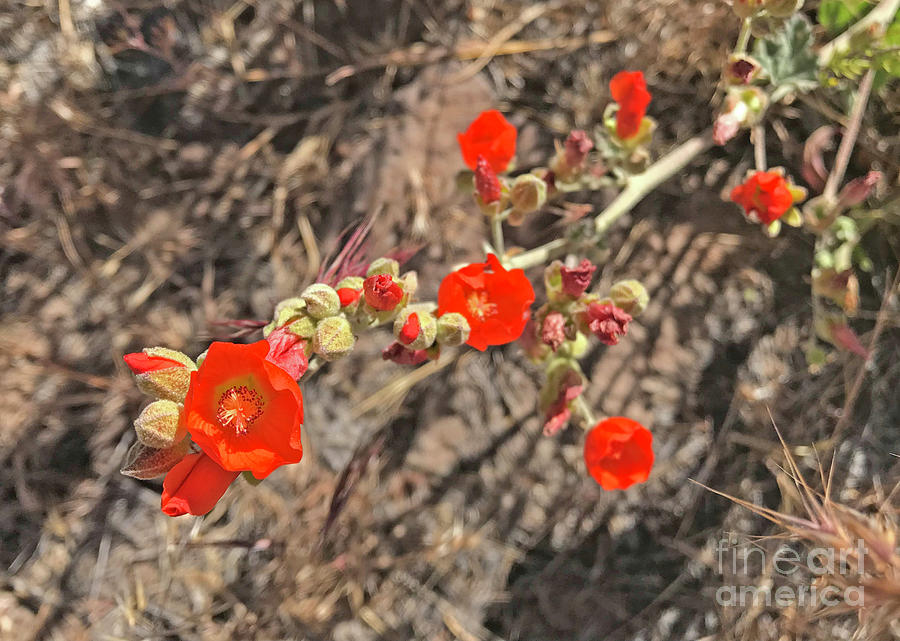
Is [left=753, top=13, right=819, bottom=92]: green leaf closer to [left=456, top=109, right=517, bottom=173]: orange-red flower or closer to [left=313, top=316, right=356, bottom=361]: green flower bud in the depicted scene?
[left=456, top=109, right=517, bottom=173]: orange-red flower

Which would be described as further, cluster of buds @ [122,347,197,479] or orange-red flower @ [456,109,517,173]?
orange-red flower @ [456,109,517,173]

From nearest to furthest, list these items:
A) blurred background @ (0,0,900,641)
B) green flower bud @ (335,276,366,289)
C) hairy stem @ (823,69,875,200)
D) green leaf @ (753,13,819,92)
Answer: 1. green flower bud @ (335,276,366,289)
2. green leaf @ (753,13,819,92)
3. hairy stem @ (823,69,875,200)
4. blurred background @ (0,0,900,641)

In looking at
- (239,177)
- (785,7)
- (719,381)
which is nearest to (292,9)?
(239,177)

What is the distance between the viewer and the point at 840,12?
6.37ft

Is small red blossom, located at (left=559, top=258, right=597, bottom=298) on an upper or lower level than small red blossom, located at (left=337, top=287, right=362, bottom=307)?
lower

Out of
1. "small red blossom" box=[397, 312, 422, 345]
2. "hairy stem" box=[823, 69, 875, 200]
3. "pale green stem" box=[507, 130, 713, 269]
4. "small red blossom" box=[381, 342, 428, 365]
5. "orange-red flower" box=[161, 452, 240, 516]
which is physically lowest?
"hairy stem" box=[823, 69, 875, 200]

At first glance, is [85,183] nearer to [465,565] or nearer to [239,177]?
[239,177]

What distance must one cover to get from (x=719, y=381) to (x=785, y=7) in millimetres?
1189

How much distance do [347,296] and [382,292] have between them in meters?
0.10

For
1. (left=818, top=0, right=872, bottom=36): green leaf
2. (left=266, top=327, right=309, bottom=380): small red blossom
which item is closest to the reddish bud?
(left=266, top=327, right=309, bottom=380): small red blossom

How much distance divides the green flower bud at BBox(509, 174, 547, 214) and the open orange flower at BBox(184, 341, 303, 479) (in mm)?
754

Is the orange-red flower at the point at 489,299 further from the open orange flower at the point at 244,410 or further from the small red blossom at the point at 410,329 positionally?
the open orange flower at the point at 244,410

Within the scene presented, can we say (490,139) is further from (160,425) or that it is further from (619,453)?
(160,425)

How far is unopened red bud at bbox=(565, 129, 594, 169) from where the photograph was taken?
1736 mm
